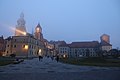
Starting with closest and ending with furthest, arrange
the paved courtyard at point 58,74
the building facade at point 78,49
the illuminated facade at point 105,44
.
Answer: the paved courtyard at point 58,74, the building facade at point 78,49, the illuminated facade at point 105,44

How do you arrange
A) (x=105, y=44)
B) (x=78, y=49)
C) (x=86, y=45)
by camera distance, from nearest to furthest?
1. (x=78, y=49)
2. (x=86, y=45)
3. (x=105, y=44)

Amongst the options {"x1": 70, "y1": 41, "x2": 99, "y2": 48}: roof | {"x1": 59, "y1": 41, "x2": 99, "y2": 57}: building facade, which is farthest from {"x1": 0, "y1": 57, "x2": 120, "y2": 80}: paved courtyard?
{"x1": 70, "y1": 41, "x2": 99, "y2": 48}: roof

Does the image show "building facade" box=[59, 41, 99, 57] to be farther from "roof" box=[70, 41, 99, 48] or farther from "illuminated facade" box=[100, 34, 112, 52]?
"illuminated facade" box=[100, 34, 112, 52]

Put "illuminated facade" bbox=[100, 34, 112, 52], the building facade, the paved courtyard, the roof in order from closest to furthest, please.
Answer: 1. the paved courtyard
2. the building facade
3. the roof
4. "illuminated facade" bbox=[100, 34, 112, 52]

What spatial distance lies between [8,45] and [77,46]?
68096 mm

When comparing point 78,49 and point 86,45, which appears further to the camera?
point 86,45

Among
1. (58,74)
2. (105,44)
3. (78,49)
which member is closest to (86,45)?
(78,49)

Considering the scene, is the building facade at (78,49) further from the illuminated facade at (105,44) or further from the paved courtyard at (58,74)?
the paved courtyard at (58,74)

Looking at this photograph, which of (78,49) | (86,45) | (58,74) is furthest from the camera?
(86,45)

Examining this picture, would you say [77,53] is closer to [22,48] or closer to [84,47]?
[84,47]

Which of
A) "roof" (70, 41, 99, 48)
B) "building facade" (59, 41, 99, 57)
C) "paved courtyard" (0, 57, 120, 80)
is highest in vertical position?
"roof" (70, 41, 99, 48)

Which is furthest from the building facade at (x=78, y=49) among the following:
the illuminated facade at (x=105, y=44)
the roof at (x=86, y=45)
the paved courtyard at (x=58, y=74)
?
the paved courtyard at (x=58, y=74)

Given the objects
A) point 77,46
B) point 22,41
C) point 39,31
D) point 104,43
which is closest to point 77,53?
point 77,46

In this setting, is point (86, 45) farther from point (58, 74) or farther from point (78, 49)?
point (58, 74)
